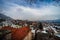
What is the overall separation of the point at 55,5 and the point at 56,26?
28 centimetres

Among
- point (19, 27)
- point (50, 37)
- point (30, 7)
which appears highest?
point (30, 7)

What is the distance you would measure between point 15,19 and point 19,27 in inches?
4.7

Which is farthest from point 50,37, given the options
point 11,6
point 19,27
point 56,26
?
point 11,6

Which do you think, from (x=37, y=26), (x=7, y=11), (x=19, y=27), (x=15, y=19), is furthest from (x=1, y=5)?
(x=37, y=26)

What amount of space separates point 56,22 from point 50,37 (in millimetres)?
215

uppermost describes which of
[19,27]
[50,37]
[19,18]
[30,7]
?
[30,7]

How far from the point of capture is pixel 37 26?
1.87 m

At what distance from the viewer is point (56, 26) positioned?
6.18ft

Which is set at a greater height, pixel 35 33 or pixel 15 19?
pixel 15 19

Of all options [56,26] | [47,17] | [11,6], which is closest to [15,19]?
[11,6]

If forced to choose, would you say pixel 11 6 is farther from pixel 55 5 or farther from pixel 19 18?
pixel 55 5

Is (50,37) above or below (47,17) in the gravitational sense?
below

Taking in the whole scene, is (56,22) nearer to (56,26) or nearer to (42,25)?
(56,26)

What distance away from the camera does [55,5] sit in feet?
6.27
